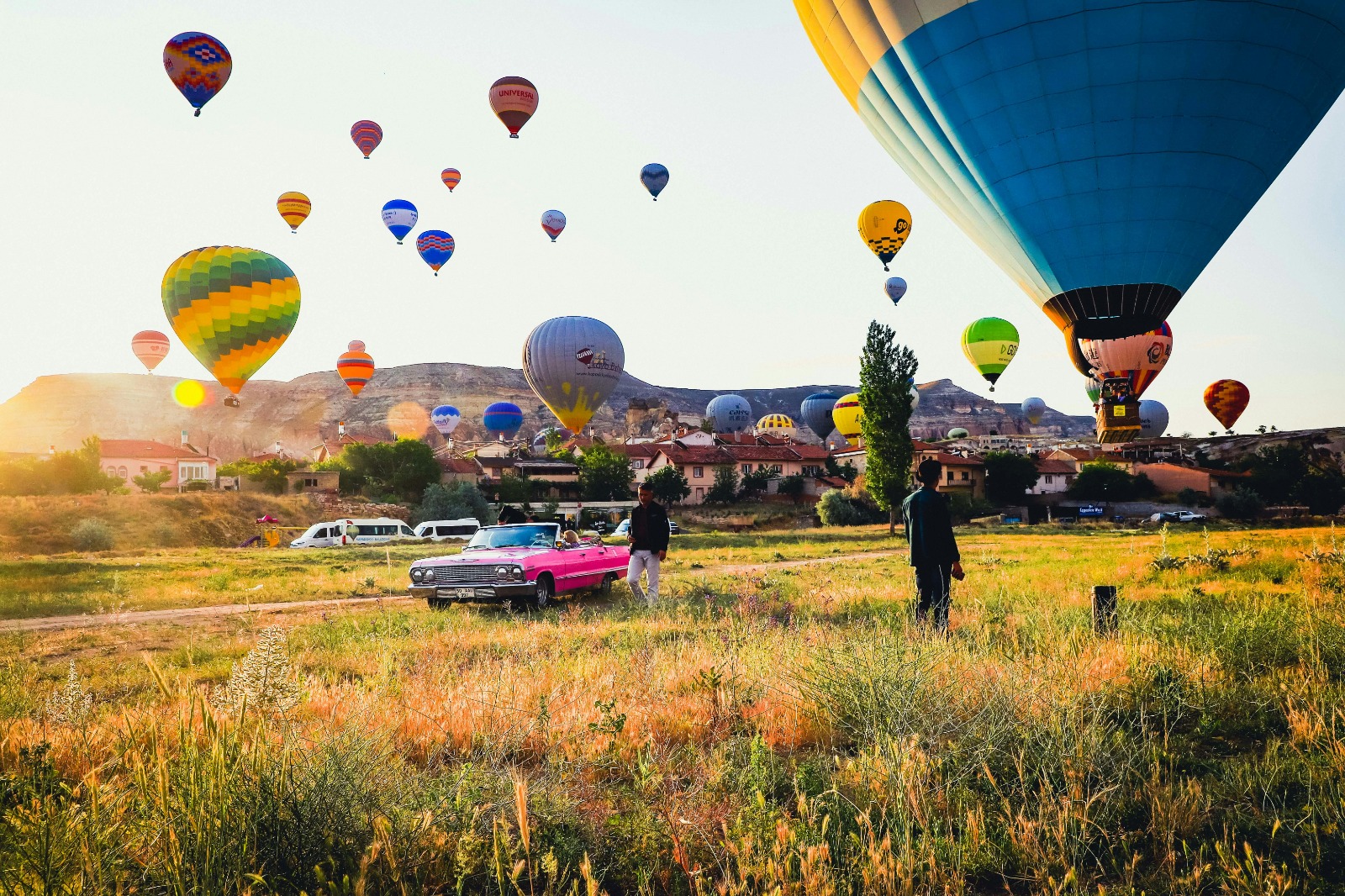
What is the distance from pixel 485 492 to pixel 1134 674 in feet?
213

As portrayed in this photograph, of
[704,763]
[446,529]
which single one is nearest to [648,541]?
[704,763]

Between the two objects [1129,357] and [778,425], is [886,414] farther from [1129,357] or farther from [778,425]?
[778,425]

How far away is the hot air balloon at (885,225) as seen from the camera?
Result: 138ft

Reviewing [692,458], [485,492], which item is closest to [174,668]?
[485,492]

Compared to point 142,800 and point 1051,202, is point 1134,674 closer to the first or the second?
point 142,800

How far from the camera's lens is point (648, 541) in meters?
12.2

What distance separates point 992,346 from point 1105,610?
4636cm

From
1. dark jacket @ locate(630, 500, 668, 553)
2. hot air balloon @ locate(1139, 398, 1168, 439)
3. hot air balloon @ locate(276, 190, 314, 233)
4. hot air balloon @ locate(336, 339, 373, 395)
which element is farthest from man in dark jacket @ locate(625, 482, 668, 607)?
hot air balloon @ locate(1139, 398, 1168, 439)

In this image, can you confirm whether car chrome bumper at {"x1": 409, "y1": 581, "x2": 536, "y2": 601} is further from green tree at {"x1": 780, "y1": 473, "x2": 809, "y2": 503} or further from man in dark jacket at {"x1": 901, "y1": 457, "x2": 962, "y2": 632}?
green tree at {"x1": 780, "y1": 473, "x2": 809, "y2": 503}

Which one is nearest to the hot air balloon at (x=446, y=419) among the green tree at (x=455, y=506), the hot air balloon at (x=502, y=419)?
the hot air balloon at (x=502, y=419)

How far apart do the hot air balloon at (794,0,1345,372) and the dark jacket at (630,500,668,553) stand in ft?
38.4

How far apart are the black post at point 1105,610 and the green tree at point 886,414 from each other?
118 ft

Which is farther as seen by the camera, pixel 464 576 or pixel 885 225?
pixel 885 225

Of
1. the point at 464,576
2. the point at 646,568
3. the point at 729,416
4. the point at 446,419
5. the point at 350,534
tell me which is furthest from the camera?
the point at 729,416
